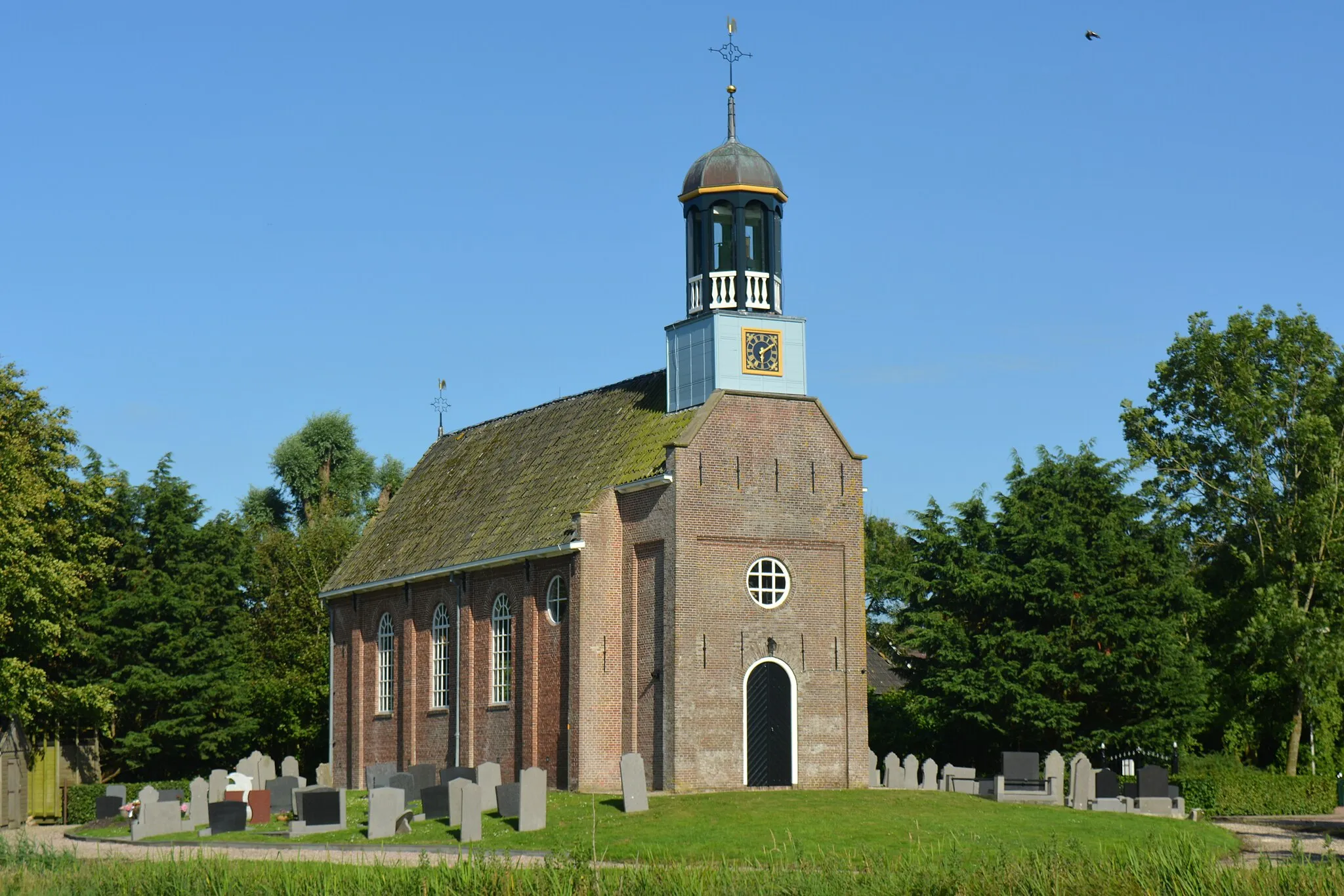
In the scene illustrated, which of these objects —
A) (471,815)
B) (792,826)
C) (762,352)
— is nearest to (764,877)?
(792,826)

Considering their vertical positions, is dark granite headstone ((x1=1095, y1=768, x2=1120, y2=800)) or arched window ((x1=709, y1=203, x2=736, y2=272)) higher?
arched window ((x1=709, y1=203, x2=736, y2=272))

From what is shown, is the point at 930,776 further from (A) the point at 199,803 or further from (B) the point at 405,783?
(A) the point at 199,803

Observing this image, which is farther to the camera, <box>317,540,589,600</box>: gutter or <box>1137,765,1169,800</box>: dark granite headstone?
<box>317,540,589,600</box>: gutter

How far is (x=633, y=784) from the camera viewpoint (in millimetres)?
31359

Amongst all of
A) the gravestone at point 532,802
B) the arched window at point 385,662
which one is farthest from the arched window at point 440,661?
the gravestone at point 532,802

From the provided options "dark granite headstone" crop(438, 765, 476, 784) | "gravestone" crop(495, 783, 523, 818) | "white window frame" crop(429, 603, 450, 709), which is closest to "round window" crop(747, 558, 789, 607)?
"dark granite headstone" crop(438, 765, 476, 784)

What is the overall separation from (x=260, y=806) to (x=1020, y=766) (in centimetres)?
1644

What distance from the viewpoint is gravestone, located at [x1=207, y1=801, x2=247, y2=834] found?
3247 cm

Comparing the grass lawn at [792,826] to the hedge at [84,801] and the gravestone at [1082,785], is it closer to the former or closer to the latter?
the gravestone at [1082,785]

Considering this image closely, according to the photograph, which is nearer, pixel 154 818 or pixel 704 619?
pixel 154 818

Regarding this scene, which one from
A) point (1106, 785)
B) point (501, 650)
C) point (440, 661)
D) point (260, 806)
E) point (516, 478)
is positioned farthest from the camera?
point (516, 478)

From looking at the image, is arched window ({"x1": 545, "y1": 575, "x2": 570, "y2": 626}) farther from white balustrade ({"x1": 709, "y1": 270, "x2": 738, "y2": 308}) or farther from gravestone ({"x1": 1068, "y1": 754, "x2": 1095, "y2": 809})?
gravestone ({"x1": 1068, "y1": 754, "x2": 1095, "y2": 809})

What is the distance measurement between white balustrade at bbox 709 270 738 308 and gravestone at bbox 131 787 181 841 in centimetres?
1593

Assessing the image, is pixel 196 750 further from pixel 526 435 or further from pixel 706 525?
pixel 706 525
